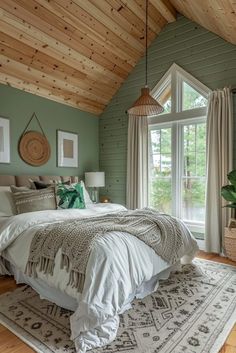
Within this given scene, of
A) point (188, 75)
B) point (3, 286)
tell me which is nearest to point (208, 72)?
point (188, 75)

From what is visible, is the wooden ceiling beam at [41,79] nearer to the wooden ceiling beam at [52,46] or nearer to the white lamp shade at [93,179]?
the wooden ceiling beam at [52,46]

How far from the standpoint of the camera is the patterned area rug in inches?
66.6

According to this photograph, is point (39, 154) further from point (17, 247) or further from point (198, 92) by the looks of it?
point (198, 92)

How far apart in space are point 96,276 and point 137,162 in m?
3.17

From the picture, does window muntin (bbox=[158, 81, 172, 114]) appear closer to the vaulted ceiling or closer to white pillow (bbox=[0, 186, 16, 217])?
the vaulted ceiling

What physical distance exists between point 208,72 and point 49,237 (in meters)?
3.52

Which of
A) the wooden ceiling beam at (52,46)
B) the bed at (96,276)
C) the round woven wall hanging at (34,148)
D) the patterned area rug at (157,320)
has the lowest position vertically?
the patterned area rug at (157,320)

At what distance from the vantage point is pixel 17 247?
240 cm

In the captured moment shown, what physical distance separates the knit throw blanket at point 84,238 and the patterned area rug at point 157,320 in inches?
12.6

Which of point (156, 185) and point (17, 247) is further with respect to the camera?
point (156, 185)

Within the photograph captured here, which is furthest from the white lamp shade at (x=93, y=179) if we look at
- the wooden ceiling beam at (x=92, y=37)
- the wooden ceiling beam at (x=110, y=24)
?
the wooden ceiling beam at (x=110, y=24)

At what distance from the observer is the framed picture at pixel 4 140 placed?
3707 millimetres

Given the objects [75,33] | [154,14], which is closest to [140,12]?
[154,14]

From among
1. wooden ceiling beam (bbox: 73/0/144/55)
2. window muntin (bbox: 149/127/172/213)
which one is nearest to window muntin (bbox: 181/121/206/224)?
window muntin (bbox: 149/127/172/213)
